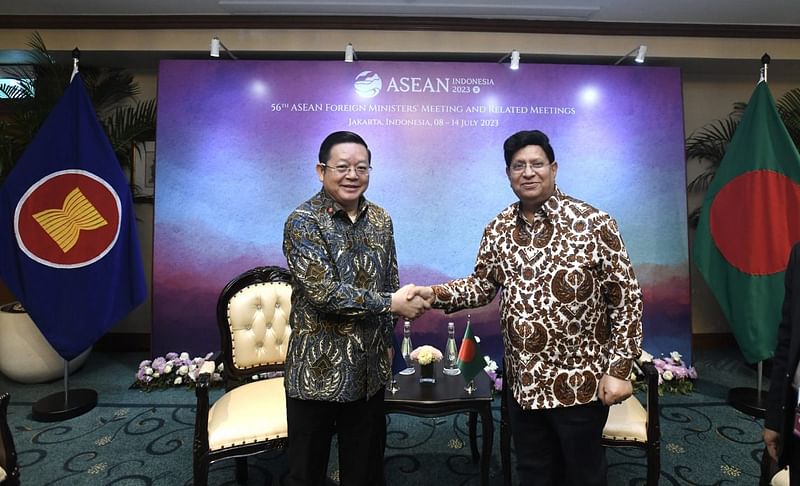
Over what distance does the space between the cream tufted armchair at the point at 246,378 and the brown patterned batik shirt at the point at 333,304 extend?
2.14ft

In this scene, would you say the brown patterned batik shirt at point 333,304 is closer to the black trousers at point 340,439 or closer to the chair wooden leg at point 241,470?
the black trousers at point 340,439

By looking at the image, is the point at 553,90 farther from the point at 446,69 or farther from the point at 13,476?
the point at 13,476

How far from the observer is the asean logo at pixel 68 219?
2.86 meters

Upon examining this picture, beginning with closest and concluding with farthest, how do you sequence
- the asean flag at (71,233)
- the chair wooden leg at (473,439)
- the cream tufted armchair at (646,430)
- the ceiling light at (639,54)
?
the cream tufted armchair at (646,430) → the chair wooden leg at (473,439) → the asean flag at (71,233) → the ceiling light at (639,54)

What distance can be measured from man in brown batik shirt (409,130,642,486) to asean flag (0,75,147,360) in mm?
2936

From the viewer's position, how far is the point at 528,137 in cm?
147

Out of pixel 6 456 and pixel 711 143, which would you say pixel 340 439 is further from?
pixel 711 143

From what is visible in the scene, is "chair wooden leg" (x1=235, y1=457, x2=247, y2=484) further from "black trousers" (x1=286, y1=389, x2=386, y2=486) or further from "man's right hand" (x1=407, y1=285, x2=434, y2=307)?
"man's right hand" (x1=407, y1=285, x2=434, y2=307)

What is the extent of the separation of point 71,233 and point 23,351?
51.6 inches

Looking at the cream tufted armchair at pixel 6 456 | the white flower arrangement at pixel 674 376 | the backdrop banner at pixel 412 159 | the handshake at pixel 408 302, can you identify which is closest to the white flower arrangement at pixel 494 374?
the backdrop banner at pixel 412 159

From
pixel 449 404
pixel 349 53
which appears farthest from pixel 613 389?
pixel 349 53

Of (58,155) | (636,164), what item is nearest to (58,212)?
(58,155)

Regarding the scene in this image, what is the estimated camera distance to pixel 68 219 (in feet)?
9.65

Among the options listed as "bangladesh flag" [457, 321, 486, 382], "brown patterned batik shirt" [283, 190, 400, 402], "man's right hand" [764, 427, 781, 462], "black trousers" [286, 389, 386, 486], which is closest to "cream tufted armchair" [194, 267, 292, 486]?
"black trousers" [286, 389, 386, 486]
